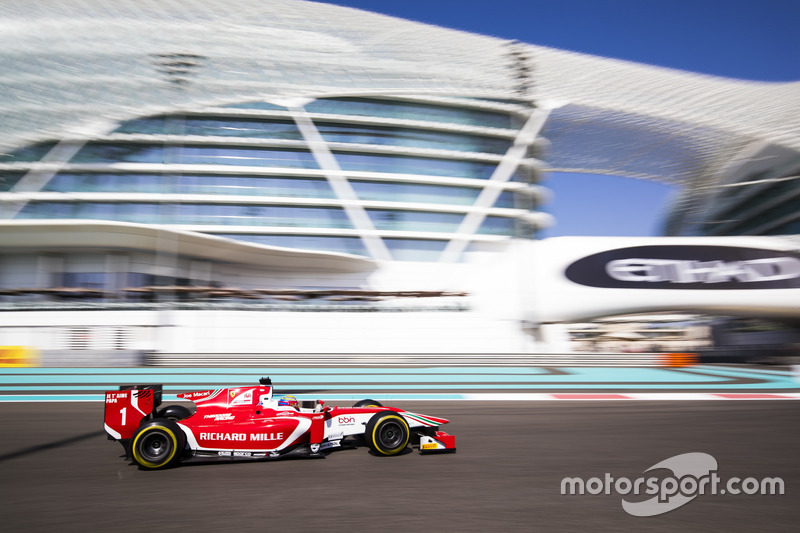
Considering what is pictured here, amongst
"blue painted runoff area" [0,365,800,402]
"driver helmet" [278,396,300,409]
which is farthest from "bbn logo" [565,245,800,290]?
"driver helmet" [278,396,300,409]

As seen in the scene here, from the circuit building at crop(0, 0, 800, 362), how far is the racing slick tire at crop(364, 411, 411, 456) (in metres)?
18.2

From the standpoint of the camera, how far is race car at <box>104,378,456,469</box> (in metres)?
4.62

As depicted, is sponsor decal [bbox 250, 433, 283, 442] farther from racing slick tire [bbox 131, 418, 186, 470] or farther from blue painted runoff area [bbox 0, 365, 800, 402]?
blue painted runoff area [bbox 0, 365, 800, 402]

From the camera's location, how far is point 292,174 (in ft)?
105

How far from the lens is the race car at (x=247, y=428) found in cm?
462

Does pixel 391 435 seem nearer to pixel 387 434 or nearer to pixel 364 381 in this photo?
pixel 387 434

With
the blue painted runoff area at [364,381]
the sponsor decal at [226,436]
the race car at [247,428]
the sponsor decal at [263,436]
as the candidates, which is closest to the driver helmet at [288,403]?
the race car at [247,428]

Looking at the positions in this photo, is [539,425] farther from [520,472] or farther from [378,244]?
[378,244]

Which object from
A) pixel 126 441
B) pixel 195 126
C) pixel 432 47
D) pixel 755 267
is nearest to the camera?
pixel 126 441

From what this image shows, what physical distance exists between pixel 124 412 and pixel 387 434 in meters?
2.29

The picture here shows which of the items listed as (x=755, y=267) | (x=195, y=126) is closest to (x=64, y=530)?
(x=755, y=267)

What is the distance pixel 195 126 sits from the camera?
3222 centimetres

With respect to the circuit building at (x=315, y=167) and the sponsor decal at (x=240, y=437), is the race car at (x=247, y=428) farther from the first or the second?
the circuit building at (x=315, y=167)

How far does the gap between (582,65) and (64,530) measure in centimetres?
2976
